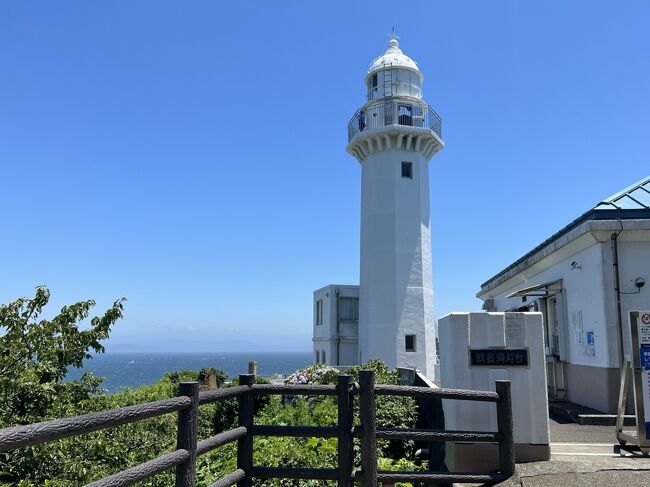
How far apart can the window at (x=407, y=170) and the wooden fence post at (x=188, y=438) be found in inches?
937

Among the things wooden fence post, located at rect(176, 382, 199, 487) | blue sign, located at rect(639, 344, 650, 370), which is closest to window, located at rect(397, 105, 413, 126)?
blue sign, located at rect(639, 344, 650, 370)

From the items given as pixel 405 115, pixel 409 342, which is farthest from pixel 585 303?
pixel 405 115

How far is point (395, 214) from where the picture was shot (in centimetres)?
2588

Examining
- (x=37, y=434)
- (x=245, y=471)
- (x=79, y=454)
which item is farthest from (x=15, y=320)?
(x=37, y=434)

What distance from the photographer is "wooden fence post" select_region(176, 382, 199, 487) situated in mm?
3684

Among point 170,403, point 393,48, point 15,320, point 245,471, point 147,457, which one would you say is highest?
point 393,48

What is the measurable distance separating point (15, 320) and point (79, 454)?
7.40 ft

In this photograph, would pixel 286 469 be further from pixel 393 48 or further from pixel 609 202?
pixel 393 48

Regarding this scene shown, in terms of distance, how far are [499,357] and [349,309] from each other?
23682 mm

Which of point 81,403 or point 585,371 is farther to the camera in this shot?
point 585,371

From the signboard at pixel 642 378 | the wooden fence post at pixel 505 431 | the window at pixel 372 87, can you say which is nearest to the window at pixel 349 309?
the window at pixel 372 87

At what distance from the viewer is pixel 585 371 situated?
1162cm

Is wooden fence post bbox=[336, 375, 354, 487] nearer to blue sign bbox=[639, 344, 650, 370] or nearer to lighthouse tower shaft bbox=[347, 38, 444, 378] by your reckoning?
blue sign bbox=[639, 344, 650, 370]

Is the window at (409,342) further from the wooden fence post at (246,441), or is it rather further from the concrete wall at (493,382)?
the wooden fence post at (246,441)
